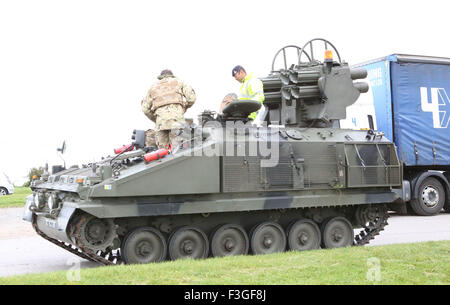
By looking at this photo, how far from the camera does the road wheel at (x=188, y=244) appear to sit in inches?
363

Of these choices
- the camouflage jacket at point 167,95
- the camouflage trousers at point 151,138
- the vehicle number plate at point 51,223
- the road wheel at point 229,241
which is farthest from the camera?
the camouflage trousers at point 151,138

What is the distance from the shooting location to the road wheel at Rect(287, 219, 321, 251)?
10.3m

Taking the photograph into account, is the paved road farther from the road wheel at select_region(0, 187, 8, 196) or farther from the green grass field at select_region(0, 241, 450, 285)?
the road wheel at select_region(0, 187, 8, 196)

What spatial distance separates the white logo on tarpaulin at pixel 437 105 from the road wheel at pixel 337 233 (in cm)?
801

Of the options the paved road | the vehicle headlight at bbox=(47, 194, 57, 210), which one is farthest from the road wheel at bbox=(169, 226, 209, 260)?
the vehicle headlight at bbox=(47, 194, 57, 210)

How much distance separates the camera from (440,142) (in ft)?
58.1

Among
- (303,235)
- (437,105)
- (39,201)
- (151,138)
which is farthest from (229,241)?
(437,105)

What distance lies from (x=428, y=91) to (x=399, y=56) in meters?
1.54

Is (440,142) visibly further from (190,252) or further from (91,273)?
(91,273)

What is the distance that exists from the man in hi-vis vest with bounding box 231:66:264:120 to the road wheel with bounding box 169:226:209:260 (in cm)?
253

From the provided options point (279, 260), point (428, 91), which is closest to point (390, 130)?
point (428, 91)

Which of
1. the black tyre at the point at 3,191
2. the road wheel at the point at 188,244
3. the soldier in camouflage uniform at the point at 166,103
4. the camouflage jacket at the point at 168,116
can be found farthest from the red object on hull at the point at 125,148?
the black tyre at the point at 3,191

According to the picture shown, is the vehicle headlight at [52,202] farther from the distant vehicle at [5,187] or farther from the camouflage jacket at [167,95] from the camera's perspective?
the distant vehicle at [5,187]

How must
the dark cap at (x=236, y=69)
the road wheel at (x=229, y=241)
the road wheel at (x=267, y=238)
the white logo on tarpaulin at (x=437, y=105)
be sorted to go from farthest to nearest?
the white logo on tarpaulin at (x=437, y=105) → the dark cap at (x=236, y=69) → the road wheel at (x=267, y=238) → the road wheel at (x=229, y=241)
